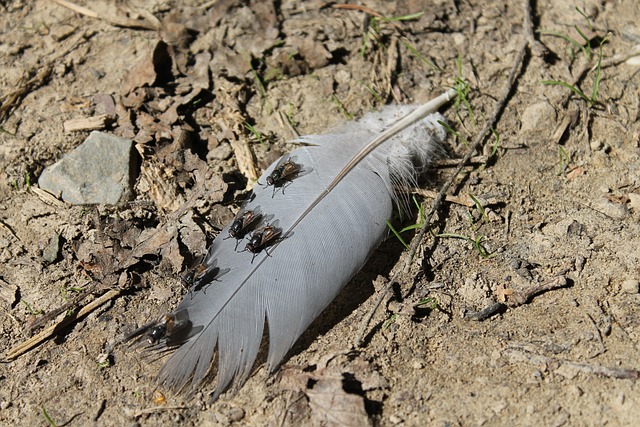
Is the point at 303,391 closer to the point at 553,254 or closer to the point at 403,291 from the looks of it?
the point at 403,291

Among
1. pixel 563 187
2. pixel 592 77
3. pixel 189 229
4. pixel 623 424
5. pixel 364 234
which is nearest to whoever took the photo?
pixel 623 424

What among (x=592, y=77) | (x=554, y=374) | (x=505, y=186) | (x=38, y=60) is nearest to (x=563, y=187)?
(x=505, y=186)

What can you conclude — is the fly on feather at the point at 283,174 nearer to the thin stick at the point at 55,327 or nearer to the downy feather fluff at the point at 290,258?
the downy feather fluff at the point at 290,258

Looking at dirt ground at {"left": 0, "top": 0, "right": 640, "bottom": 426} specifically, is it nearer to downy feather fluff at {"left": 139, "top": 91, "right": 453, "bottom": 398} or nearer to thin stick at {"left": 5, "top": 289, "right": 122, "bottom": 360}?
thin stick at {"left": 5, "top": 289, "right": 122, "bottom": 360}

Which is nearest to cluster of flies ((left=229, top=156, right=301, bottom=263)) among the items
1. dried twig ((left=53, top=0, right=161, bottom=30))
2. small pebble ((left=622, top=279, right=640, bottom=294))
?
dried twig ((left=53, top=0, right=161, bottom=30))

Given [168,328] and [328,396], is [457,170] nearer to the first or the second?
[328,396]

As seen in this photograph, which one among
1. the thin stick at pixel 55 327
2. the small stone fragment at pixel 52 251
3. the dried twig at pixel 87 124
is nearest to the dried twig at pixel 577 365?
the thin stick at pixel 55 327
